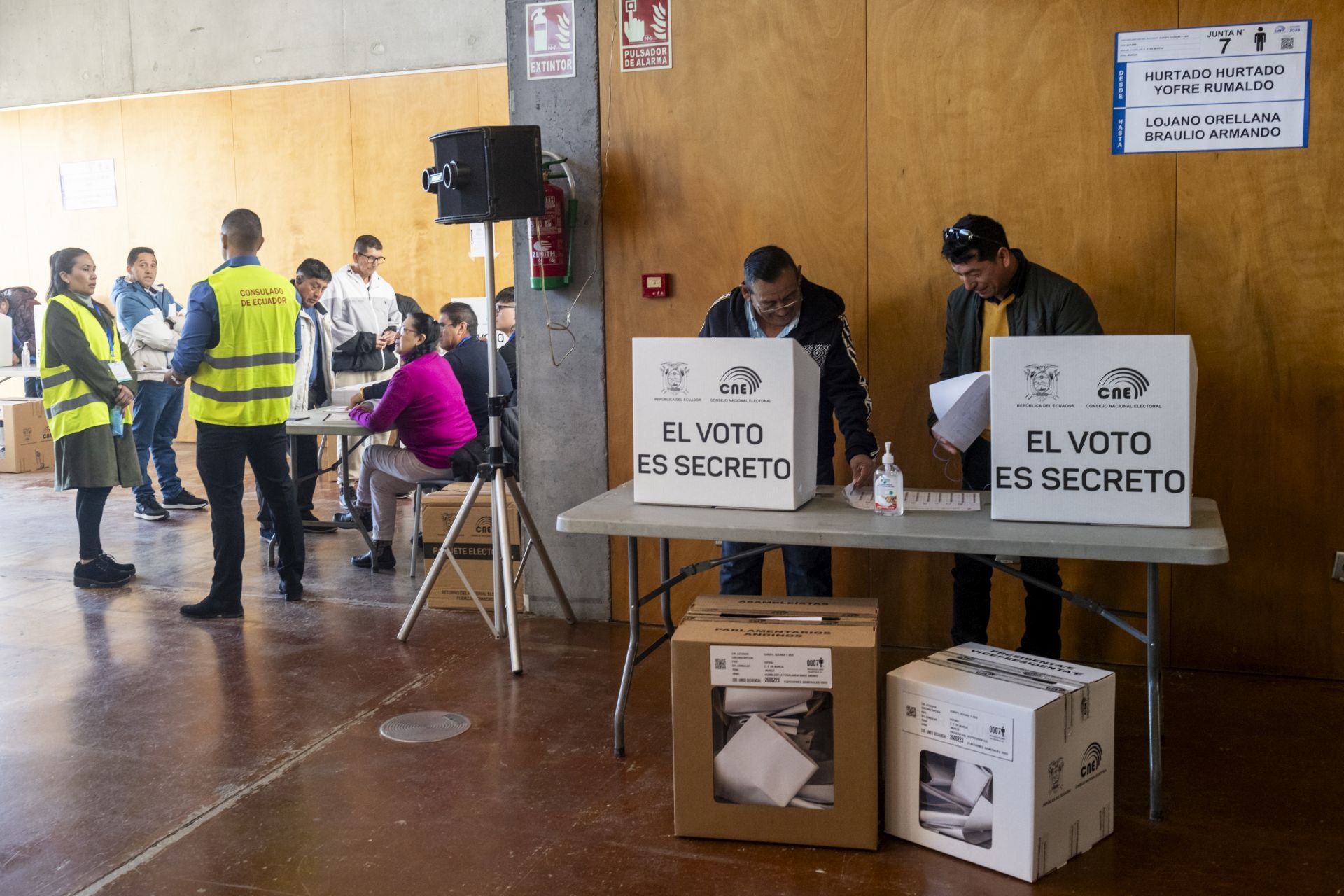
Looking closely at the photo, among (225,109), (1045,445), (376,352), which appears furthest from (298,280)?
(1045,445)

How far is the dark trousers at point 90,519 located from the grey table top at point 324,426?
2.71 feet

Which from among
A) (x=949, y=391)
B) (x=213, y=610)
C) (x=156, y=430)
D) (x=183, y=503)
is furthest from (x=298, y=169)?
(x=949, y=391)

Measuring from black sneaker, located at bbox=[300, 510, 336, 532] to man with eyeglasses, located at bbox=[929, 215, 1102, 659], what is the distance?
3647 millimetres

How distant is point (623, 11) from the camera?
4.07 metres

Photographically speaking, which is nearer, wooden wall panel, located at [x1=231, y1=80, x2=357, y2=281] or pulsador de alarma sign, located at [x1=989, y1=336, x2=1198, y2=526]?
pulsador de alarma sign, located at [x1=989, y1=336, x2=1198, y2=526]

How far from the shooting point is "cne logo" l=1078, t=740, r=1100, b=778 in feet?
8.36

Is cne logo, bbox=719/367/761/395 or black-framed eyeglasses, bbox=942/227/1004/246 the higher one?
black-framed eyeglasses, bbox=942/227/1004/246

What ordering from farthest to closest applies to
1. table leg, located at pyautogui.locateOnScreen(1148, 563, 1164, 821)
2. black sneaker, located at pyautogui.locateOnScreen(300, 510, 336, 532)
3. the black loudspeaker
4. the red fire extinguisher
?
black sneaker, located at pyautogui.locateOnScreen(300, 510, 336, 532) < the red fire extinguisher < the black loudspeaker < table leg, located at pyautogui.locateOnScreen(1148, 563, 1164, 821)

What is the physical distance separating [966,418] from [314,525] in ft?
13.9

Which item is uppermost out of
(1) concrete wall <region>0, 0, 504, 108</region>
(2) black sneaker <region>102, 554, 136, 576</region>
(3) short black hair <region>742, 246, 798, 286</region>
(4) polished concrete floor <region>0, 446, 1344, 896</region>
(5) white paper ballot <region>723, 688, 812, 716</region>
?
(1) concrete wall <region>0, 0, 504, 108</region>

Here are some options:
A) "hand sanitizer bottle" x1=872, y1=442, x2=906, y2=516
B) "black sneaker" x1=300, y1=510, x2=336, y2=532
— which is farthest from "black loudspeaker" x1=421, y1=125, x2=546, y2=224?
"black sneaker" x1=300, y1=510, x2=336, y2=532

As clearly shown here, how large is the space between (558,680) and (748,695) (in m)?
1.32

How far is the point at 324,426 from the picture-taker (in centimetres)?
514

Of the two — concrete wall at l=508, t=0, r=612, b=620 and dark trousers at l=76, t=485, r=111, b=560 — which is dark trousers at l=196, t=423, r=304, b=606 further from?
concrete wall at l=508, t=0, r=612, b=620
